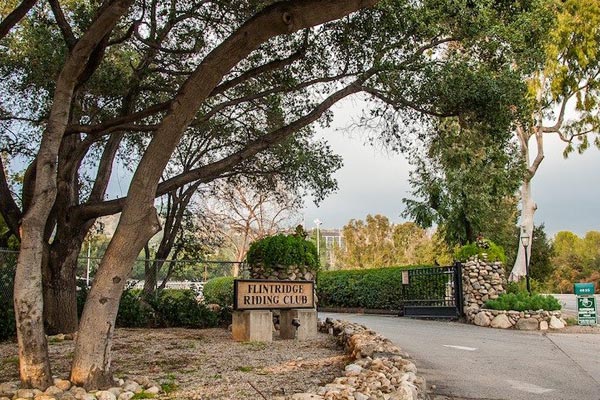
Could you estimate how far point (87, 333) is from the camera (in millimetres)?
4387

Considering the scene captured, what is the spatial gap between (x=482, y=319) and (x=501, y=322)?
50cm

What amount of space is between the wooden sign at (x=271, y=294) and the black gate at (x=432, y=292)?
6.67 metres

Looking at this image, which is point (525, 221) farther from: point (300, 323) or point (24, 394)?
point (24, 394)

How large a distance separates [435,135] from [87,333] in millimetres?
8005

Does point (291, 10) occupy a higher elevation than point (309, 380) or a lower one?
higher

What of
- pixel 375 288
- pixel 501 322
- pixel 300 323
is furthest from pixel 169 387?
pixel 375 288

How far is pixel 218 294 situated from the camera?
1241cm

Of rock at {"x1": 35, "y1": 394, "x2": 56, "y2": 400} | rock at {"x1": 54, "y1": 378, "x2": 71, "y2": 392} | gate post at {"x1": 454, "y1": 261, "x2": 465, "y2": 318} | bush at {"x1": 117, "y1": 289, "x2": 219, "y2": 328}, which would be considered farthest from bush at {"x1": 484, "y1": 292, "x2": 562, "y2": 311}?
rock at {"x1": 35, "y1": 394, "x2": 56, "y2": 400}

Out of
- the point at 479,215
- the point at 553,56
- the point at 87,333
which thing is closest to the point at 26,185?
the point at 87,333

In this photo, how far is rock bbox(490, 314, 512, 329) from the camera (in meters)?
12.9

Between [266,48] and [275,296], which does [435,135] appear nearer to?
[266,48]

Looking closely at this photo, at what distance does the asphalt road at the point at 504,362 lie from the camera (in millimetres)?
5336

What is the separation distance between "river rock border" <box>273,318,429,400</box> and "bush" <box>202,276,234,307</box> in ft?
19.7

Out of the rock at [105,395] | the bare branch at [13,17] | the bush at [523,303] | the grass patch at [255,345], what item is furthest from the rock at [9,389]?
the bush at [523,303]
